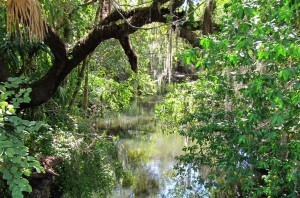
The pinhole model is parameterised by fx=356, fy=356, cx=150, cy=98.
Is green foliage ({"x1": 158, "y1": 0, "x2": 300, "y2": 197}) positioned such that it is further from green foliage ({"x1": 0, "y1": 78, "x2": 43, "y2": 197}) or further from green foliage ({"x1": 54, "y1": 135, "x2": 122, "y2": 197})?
green foliage ({"x1": 0, "y1": 78, "x2": 43, "y2": 197})

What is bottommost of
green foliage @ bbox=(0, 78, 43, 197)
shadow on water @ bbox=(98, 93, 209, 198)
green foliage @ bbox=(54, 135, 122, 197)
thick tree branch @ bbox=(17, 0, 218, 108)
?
shadow on water @ bbox=(98, 93, 209, 198)

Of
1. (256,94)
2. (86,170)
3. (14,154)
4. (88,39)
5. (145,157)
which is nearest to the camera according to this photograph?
(14,154)

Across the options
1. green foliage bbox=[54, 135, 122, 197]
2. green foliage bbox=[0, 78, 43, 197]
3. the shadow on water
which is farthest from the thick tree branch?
the shadow on water

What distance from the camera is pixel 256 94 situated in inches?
126

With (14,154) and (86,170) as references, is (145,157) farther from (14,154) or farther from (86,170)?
(14,154)

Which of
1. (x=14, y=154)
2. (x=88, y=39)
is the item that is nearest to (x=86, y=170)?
(x=88, y=39)

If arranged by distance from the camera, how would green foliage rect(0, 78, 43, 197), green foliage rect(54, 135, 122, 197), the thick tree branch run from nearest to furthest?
green foliage rect(0, 78, 43, 197)
the thick tree branch
green foliage rect(54, 135, 122, 197)

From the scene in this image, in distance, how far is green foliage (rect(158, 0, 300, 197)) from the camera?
2777mm

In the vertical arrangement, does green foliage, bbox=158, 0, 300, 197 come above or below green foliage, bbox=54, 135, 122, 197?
above

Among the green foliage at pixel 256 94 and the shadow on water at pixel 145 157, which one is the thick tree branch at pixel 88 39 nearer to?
the green foliage at pixel 256 94

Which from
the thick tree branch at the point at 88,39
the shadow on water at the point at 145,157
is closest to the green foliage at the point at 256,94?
the thick tree branch at the point at 88,39

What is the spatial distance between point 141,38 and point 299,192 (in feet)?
20.1

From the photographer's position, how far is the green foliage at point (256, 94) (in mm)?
2777

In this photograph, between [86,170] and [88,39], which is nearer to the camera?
[88,39]
